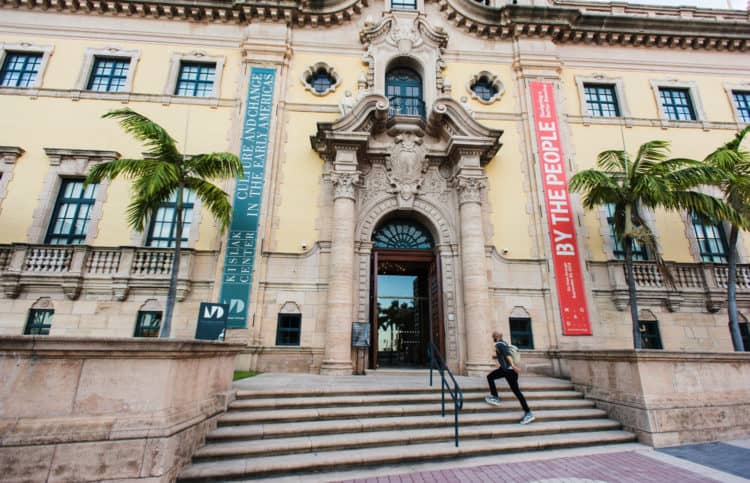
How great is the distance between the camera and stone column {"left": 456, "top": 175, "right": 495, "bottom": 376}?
10.3 meters

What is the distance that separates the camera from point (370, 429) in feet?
19.1

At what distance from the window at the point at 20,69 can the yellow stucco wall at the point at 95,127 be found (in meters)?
0.55

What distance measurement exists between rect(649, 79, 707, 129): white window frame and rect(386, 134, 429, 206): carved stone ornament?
1025 cm

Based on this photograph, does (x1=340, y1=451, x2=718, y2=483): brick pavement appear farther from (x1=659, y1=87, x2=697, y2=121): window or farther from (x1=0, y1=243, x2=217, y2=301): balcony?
(x1=659, y1=87, x2=697, y2=121): window

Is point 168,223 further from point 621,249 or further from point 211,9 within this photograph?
point 621,249

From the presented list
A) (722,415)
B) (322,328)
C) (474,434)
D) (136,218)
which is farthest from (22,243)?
(722,415)

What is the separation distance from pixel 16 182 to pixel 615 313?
2051 cm

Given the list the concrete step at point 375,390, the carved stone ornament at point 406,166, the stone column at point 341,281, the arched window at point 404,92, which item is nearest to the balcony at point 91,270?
the stone column at point 341,281

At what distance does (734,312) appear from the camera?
9.77 meters

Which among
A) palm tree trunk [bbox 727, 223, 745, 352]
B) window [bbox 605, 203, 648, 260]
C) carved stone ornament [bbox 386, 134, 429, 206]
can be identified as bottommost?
palm tree trunk [bbox 727, 223, 745, 352]

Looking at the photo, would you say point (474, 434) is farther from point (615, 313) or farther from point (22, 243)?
point (22, 243)

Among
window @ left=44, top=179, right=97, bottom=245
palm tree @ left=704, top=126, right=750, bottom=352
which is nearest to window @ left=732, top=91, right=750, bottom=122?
palm tree @ left=704, top=126, right=750, bottom=352

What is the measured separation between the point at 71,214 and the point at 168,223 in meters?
3.17

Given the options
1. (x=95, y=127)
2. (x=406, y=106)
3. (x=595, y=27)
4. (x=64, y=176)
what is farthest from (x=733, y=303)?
(x=64, y=176)
